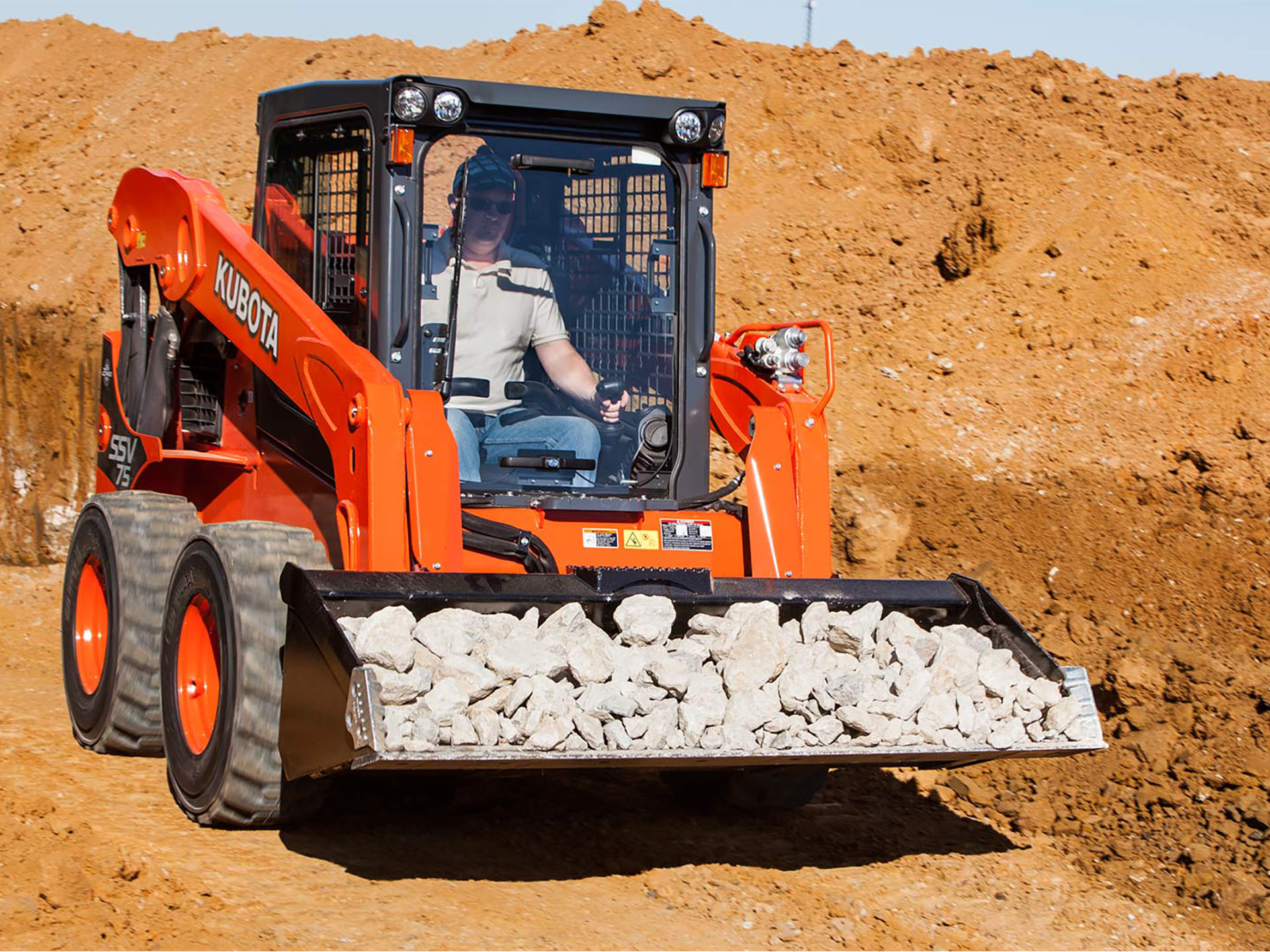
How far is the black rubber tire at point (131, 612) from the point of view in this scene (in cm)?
597

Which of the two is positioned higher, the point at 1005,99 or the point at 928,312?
the point at 1005,99

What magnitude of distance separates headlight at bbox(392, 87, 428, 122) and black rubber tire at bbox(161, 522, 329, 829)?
142cm

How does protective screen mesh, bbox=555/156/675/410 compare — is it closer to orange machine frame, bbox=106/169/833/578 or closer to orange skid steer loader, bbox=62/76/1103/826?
orange skid steer loader, bbox=62/76/1103/826

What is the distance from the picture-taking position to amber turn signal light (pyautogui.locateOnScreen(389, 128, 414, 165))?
5.09 metres

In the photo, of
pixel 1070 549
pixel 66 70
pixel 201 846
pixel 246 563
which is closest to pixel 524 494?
pixel 246 563

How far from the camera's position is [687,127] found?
18.3ft

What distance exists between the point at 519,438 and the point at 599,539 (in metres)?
0.45

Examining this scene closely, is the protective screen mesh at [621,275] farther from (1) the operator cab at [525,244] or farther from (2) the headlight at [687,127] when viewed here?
(2) the headlight at [687,127]

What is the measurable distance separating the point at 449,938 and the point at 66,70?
1445 cm

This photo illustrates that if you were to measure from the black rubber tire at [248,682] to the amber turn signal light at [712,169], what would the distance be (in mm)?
1960

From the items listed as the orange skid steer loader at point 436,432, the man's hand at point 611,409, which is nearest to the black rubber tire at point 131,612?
the orange skid steer loader at point 436,432

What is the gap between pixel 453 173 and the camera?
531 cm

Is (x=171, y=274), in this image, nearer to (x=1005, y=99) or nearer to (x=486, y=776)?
(x=486, y=776)

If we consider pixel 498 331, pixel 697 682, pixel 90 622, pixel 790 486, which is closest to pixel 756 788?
pixel 790 486
